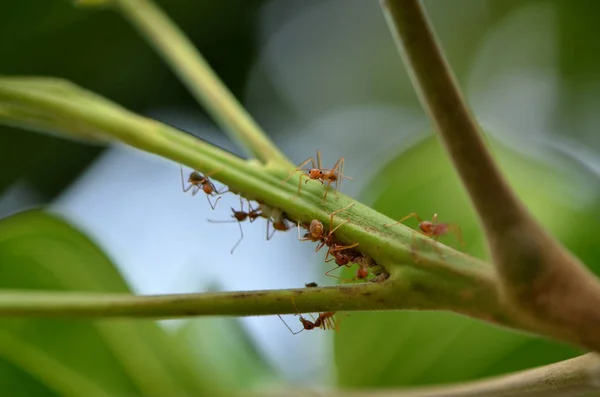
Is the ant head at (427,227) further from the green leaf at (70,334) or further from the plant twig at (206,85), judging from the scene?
the green leaf at (70,334)

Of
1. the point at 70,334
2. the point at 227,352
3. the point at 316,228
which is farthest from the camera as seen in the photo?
the point at 227,352

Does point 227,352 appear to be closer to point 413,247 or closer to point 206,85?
point 206,85

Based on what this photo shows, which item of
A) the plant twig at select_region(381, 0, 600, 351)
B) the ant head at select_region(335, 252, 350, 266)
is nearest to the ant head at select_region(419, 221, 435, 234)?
the ant head at select_region(335, 252, 350, 266)

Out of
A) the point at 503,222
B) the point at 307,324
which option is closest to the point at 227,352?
the point at 307,324

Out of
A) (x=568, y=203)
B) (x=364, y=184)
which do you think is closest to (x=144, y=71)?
(x=364, y=184)

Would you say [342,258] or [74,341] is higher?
[74,341]

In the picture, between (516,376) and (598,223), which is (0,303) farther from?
(598,223)

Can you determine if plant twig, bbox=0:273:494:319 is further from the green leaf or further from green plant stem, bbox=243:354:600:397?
the green leaf

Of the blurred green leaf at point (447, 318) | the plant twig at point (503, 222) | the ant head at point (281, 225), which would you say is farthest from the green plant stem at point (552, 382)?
the blurred green leaf at point (447, 318)
